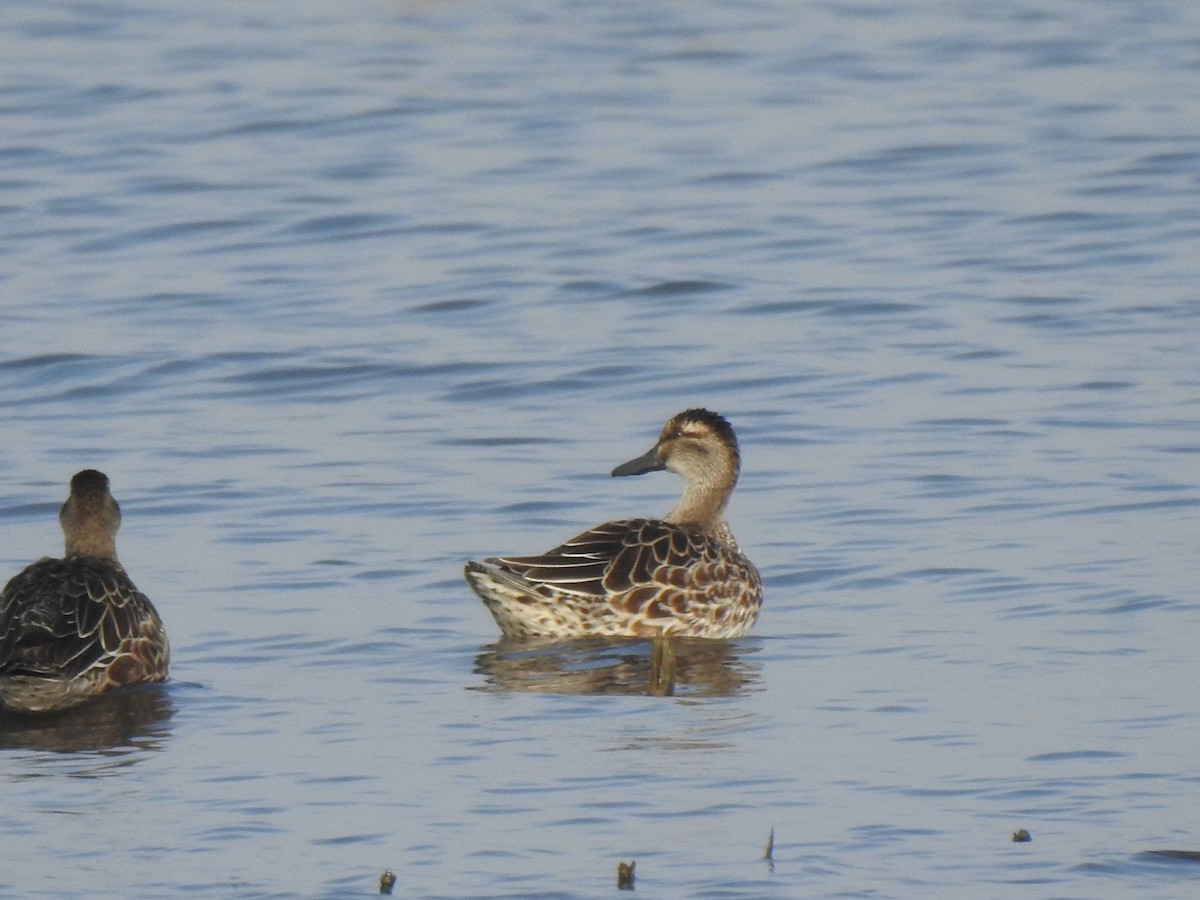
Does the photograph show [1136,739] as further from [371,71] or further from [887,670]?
[371,71]

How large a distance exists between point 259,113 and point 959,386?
11253 mm

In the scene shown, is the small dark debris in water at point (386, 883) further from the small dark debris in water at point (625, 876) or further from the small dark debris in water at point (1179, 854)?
the small dark debris in water at point (1179, 854)

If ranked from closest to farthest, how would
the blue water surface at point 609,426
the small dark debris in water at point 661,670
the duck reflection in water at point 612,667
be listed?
1. the blue water surface at point 609,426
2. the small dark debris in water at point 661,670
3. the duck reflection in water at point 612,667

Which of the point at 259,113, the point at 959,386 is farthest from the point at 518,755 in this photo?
the point at 259,113

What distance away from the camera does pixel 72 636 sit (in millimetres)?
A: 8867

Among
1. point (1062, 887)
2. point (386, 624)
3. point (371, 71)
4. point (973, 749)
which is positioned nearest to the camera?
point (1062, 887)

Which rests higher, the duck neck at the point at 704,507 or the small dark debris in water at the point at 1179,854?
the duck neck at the point at 704,507

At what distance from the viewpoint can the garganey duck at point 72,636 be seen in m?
8.67

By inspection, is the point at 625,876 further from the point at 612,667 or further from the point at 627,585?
the point at 627,585

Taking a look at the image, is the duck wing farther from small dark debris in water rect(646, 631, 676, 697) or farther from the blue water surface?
small dark debris in water rect(646, 631, 676, 697)

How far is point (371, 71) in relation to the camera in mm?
25141

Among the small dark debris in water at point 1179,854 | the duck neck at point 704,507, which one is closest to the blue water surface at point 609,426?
the small dark debris in water at point 1179,854

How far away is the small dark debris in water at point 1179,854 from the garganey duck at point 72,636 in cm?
388

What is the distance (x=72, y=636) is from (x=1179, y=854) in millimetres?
4062
